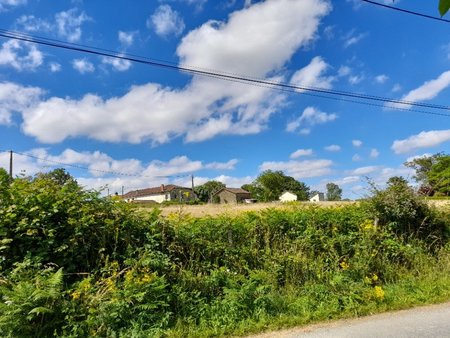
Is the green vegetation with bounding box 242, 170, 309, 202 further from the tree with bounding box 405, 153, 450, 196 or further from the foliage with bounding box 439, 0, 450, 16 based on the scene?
the foliage with bounding box 439, 0, 450, 16

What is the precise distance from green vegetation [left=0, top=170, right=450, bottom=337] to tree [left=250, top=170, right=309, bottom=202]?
85752 mm

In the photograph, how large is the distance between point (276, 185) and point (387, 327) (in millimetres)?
93552

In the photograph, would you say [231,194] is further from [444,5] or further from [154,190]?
[444,5]

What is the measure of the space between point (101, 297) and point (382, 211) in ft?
24.7

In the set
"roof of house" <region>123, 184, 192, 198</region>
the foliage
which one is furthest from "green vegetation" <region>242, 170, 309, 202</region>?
the foliage

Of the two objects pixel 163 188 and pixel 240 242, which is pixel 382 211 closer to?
pixel 240 242

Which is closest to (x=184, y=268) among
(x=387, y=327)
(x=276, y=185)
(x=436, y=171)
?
(x=387, y=327)

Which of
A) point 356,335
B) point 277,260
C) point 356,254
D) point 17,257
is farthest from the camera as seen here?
point 356,254

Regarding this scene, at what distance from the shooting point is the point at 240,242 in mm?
8289

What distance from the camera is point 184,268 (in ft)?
23.1

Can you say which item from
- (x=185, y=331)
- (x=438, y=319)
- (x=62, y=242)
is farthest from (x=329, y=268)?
(x=62, y=242)

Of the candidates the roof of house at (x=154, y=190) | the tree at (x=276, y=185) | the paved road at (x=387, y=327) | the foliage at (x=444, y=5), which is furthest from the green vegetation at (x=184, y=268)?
the roof of house at (x=154, y=190)

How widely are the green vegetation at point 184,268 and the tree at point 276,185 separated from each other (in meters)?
85.8

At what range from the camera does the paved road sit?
200 inches
